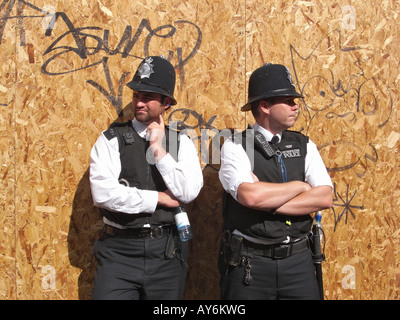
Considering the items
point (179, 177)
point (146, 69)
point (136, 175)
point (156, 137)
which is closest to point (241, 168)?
point (179, 177)

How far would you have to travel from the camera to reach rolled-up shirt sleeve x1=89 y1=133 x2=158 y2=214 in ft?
10.2

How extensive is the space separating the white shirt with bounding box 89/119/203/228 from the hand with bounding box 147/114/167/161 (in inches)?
2.0

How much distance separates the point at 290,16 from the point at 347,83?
0.84 metres

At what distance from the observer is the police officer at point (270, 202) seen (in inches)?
122

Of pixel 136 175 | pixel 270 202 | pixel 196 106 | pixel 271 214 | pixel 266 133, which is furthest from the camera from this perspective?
pixel 196 106

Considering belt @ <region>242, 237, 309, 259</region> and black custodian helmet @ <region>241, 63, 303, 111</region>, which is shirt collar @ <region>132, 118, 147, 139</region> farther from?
belt @ <region>242, 237, 309, 259</region>

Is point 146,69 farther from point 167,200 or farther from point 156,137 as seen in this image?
point 167,200

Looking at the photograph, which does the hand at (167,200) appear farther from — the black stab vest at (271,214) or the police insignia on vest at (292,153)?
the police insignia on vest at (292,153)

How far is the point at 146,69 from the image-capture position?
3361 mm

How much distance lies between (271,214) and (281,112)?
30.8 inches

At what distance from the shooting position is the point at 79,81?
397 cm

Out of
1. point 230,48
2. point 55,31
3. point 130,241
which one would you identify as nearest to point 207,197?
point 130,241

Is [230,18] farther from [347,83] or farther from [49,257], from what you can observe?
[49,257]

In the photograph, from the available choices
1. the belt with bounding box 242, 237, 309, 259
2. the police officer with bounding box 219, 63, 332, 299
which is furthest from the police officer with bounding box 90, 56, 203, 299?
the belt with bounding box 242, 237, 309, 259
